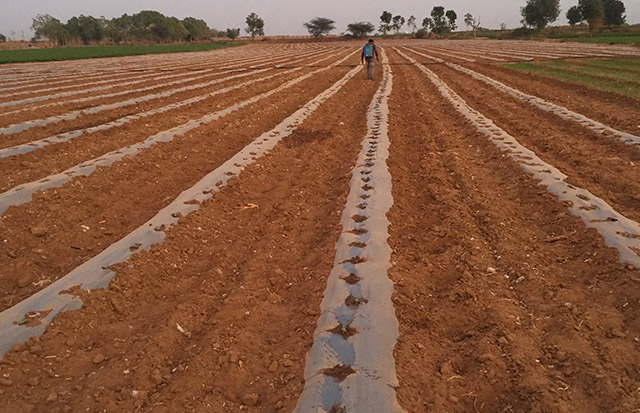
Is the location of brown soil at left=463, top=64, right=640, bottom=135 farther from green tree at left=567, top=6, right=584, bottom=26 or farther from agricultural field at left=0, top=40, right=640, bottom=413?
green tree at left=567, top=6, right=584, bottom=26

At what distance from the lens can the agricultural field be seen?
7.82ft

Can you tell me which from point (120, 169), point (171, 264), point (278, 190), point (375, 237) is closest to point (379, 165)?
point (278, 190)

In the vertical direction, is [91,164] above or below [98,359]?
above

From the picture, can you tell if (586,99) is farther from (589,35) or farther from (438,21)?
(438,21)

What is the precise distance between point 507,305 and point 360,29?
11316 centimetres

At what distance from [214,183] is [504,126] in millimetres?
6158

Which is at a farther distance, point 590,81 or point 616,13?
point 616,13

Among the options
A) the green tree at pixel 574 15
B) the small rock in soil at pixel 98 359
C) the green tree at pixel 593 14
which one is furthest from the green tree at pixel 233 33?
the small rock in soil at pixel 98 359

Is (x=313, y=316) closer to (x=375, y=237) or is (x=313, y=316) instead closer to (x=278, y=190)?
(x=375, y=237)

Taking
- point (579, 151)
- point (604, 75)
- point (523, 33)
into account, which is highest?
point (523, 33)

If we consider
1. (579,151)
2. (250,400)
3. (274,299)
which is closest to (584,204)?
(579,151)

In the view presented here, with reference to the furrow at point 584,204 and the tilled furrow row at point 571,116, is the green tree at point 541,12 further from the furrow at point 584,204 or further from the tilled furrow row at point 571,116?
the furrow at point 584,204

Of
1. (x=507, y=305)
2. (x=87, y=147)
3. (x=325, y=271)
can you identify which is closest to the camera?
(x=507, y=305)

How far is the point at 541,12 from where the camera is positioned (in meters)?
69.9
